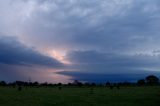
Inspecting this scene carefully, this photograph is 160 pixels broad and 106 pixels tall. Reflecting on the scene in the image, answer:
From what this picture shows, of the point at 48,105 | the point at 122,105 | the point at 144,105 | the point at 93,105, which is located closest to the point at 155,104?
the point at 144,105

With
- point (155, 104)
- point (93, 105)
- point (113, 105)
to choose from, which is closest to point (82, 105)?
point (93, 105)

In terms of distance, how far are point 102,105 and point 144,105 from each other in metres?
5.70

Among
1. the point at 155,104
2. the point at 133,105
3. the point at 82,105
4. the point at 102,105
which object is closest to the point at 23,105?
the point at 82,105

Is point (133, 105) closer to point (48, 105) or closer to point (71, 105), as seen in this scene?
point (71, 105)

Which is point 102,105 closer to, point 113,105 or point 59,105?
point 113,105

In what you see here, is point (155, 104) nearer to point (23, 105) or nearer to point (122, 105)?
point (122, 105)

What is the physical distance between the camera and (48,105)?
45281mm

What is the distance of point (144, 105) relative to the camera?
4466cm

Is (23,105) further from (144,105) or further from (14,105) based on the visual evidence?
(144,105)

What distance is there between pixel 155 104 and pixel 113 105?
6.02 m

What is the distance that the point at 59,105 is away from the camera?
147ft

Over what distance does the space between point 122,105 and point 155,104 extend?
4.91 m

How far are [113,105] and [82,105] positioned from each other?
4.24 meters

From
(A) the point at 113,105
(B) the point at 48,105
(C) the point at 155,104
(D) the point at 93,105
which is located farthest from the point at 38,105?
(C) the point at 155,104
